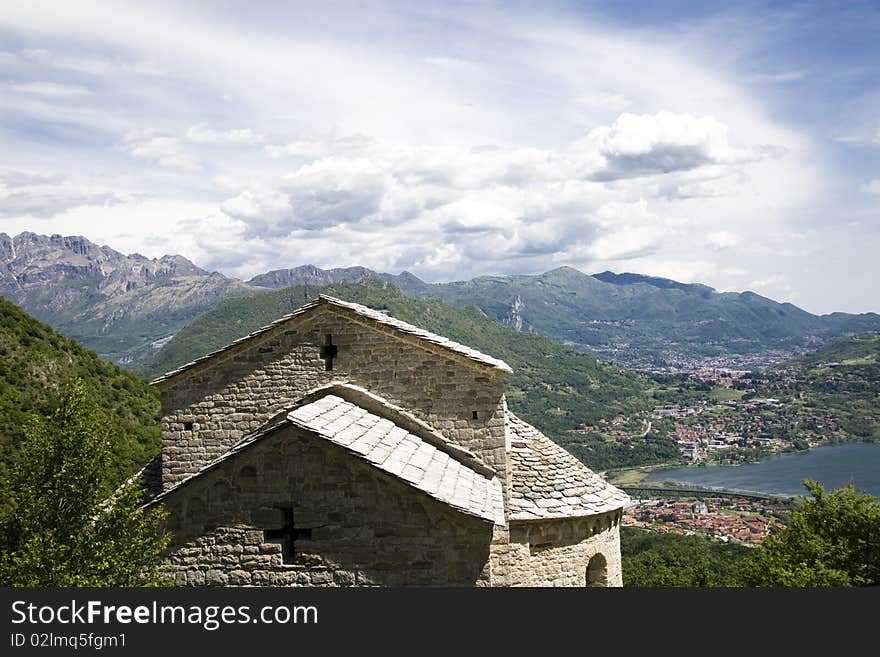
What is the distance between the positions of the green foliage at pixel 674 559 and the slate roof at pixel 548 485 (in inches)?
660

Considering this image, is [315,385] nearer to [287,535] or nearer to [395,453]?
[395,453]

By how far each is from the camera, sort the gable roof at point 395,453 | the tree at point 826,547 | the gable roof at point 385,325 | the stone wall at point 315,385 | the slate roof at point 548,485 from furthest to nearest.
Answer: the tree at point 826,547 → the slate roof at point 548,485 → the stone wall at point 315,385 → the gable roof at point 385,325 → the gable roof at point 395,453

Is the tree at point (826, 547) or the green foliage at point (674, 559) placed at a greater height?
the tree at point (826, 547)

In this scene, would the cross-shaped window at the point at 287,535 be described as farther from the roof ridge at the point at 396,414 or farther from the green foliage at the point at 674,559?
the green foliage at the point at 674,559

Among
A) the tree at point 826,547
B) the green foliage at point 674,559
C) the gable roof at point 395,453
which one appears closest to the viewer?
the gable roof at point 395,453

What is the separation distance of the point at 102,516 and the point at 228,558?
92.6 inches

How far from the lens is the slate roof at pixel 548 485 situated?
42.0 ft

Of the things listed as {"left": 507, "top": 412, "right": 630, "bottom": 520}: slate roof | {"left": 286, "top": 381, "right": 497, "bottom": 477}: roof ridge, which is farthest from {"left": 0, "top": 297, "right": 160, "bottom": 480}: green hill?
{"left": 507, "top": 412, "right": 630, "bottom": 520}: slate roof

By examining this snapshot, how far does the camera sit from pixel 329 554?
936 centimetres

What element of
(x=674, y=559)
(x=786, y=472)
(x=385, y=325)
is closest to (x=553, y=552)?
(x=385, y=325)

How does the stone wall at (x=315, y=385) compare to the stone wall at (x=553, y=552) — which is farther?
the stone wall at (x=315, y=385)

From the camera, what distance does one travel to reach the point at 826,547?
63.3ft

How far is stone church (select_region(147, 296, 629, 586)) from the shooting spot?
30.8 ft

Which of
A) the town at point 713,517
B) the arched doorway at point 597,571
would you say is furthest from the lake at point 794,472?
the arched doorway at point 597,571
